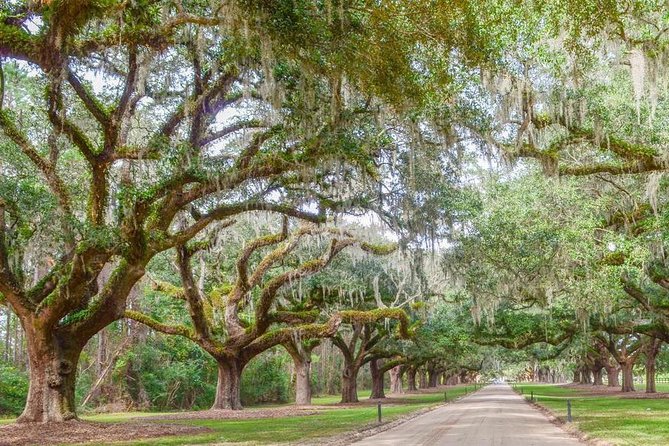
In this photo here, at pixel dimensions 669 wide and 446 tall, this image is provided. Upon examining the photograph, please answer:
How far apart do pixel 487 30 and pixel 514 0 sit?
2.05ft

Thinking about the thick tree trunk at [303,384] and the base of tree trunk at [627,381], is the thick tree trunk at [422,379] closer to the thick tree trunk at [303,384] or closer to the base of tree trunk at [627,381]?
the base of tree trunk at [627,381]

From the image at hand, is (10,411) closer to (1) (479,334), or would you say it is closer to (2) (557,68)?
(1) (479,334)

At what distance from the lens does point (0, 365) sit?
33.3 metres

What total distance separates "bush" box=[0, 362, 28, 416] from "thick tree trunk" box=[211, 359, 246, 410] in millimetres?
11035

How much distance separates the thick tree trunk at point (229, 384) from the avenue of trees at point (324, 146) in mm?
1720

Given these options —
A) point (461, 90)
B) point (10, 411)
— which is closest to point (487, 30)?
point (461, 90)

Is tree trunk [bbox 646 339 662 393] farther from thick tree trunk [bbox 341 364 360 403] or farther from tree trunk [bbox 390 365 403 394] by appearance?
tree trunk [bbox 390 365 403 394]

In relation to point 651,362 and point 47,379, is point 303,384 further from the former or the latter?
point 651,362

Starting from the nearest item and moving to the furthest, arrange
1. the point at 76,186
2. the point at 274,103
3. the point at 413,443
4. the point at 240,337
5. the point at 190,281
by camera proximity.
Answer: the point at 274,103, the point at 413,443, the point at 76,186, the point at 190,281, the point at 240,337

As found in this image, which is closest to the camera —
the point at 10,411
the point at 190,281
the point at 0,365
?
the point at 190,281

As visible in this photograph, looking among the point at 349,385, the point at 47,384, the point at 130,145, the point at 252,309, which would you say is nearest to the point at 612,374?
the point at 349,385

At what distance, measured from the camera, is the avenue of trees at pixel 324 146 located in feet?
30.2

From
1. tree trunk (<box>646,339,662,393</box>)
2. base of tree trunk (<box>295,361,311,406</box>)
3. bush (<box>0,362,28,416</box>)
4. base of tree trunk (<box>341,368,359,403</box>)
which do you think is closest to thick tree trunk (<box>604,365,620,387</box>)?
tree trunk (<box>646,339,662,393</box>)

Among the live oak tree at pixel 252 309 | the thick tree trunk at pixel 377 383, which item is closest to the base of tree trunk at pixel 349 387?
the thick tree trunk at pixel 377 383
